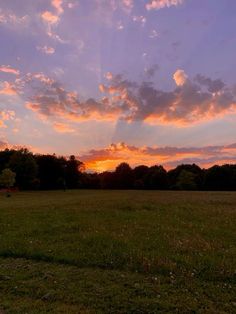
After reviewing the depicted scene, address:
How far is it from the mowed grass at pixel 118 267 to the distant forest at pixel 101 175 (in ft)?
321

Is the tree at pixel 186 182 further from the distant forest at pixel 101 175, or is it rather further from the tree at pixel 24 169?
the tree at pixel 24 169

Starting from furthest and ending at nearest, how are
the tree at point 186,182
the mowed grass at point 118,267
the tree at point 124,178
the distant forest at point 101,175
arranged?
the tree at point 124,178 → the tree at point 186,182 → the distant forest at point 101,175 → the mowed grass at point 118,267

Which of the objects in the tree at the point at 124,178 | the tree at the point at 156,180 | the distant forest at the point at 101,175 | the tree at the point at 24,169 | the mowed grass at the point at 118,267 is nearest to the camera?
the mowed grass at the point at 118,267

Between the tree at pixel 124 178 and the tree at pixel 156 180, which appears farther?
the tree at pixel 124 178

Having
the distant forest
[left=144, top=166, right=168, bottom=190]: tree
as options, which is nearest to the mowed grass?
the distant forest

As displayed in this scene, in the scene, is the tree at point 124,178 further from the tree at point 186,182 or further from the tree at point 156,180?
the tree at point 186,182

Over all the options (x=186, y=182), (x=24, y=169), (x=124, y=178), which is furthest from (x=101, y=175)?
(x=24, y=169)

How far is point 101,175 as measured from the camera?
150m

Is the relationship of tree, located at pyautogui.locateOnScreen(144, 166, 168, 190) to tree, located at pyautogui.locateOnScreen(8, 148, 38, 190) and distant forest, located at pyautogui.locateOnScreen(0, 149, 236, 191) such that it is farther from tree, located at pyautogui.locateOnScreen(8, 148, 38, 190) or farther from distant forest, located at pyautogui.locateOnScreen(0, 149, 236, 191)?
tree, located at pyautogui.locateOnScreen(8, 148, 38, 190)

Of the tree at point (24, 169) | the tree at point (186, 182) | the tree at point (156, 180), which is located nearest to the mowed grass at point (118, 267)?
the tree at point (24, 169)

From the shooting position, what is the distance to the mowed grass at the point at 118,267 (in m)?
8.18

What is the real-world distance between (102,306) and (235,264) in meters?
5.21

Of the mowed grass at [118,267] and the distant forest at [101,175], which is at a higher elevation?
the distant forest at [101,175]

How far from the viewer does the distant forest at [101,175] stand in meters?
113
